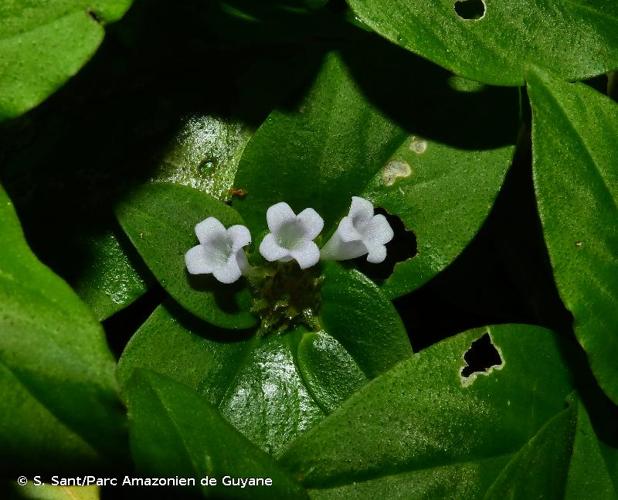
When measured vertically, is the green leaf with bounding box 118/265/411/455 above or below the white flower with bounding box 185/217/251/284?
below

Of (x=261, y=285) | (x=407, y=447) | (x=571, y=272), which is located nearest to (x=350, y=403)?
(x=407, y=447)

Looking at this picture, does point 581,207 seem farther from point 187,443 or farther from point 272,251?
point 187,443

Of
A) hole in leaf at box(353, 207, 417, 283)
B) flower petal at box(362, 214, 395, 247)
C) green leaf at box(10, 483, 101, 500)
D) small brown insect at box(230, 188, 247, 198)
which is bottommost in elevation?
green leaf at box(10, 483, 101, 500)

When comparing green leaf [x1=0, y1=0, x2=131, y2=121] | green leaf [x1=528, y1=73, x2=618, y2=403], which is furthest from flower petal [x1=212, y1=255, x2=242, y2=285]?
green leaf [x1=528, y1=73, x2=618, y2=403]

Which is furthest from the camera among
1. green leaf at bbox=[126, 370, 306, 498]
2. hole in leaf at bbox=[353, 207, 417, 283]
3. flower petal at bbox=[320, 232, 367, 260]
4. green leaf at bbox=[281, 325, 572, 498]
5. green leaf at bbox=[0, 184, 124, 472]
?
hole in leaf at bbox=[353, 207, 417, 283]

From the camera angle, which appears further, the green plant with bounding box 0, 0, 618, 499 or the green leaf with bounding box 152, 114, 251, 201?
the green leaf with bounding box 152, 114, 251, 201

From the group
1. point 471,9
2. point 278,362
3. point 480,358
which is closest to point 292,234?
point 278,362

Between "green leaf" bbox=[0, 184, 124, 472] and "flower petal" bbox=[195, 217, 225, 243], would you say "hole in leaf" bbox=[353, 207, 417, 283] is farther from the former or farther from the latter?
"green leaf" bbox=[0, 184, 124, 472]
